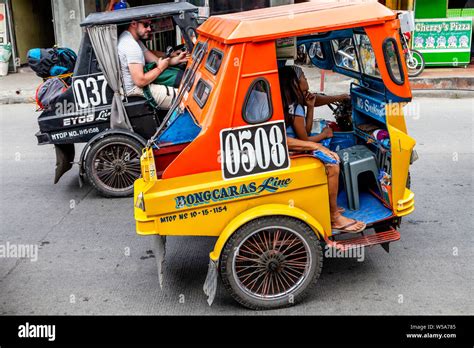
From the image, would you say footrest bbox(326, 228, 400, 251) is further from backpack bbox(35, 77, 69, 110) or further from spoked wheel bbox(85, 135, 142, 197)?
backpack bbox(35, 77, 69, 110)

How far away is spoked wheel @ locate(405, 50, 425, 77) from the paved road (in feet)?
19.1

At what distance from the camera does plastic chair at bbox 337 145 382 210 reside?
16.7 feet

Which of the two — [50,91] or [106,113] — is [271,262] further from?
[50,91]

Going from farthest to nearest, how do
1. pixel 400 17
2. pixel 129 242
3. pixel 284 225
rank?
pixel 129 242, pixel 400 17, pixel 284 225

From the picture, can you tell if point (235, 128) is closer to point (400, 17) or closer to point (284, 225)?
point (284, 225)

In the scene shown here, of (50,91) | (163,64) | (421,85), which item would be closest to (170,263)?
(163,64)

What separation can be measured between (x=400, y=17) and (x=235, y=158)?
6.14ft

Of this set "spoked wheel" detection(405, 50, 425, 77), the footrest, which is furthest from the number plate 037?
"spoked wheel" detection(405, 50, 425, 77)

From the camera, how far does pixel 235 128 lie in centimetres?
437

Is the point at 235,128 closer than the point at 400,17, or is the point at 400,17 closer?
the point at 235,128

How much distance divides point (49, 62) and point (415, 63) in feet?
28.8

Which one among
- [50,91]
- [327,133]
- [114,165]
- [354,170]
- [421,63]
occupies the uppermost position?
[50,91]

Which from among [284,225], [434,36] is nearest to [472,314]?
[284,225]

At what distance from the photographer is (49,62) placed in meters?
7.69
